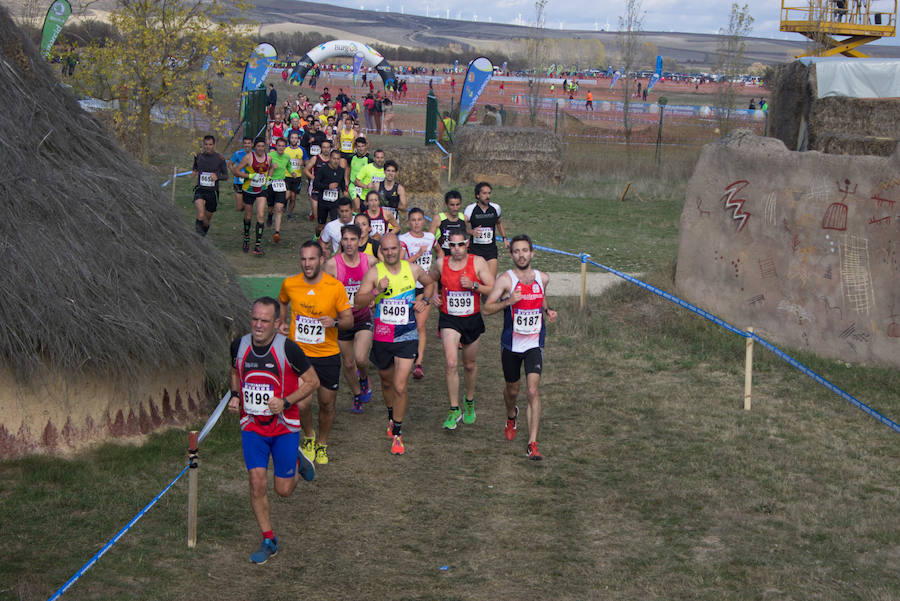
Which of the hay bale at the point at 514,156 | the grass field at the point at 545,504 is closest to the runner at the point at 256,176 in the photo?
the grass field at the point at 545,504

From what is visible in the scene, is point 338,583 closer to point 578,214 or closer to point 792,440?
point 792,440

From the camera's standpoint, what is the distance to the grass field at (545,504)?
21.2 ft

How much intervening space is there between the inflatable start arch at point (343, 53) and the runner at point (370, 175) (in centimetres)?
4196

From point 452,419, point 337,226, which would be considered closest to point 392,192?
point 337,226

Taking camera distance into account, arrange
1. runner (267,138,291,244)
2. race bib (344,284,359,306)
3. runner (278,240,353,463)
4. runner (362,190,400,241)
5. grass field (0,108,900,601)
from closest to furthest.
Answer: grass field (0,108,900,601)
runner (278,240,353,463)
race bib (344,284,359,306)
runner (362,190,400,241)
runner (267,138,291,244)

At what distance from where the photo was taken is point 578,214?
80.0 ft

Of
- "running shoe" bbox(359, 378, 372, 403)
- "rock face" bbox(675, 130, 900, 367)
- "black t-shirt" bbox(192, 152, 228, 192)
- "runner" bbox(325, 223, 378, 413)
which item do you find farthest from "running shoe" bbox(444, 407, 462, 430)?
"black t-shirt" bbox(192, 152, 228, 192)

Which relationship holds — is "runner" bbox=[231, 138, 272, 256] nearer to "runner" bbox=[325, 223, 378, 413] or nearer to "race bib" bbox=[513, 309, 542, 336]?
"runner" bbox=[325, 223, 378, 413]

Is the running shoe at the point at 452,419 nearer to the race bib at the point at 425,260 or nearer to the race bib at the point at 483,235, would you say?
the race bib at the point at 425,260

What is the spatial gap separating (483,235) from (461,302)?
12.7 ft

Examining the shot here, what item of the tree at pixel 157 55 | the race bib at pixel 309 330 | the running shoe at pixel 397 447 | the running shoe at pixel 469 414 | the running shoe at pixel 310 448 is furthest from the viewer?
the tree at pixel 157 55

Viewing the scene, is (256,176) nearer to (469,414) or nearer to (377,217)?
(377,217)

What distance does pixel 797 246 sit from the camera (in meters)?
11.8

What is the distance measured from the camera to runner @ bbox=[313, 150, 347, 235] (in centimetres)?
1759
